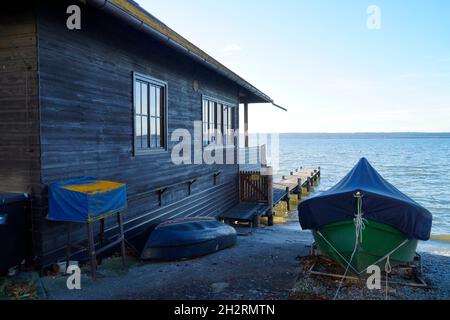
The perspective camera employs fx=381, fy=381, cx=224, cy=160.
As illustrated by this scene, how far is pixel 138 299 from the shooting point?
5.90 meters

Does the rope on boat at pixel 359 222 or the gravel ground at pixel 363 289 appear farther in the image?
the rope on boat at pixel 359 222

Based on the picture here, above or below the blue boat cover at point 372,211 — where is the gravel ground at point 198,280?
below

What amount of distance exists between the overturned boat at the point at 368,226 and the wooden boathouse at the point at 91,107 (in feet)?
14.5

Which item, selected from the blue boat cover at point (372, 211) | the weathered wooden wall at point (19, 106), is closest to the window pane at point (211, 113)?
the blue boat cover at point (372, 211)

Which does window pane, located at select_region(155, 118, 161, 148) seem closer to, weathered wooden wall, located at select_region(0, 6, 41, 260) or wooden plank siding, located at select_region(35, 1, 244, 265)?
wooden plank siding, located at select_region(35, 1, 244, 265)

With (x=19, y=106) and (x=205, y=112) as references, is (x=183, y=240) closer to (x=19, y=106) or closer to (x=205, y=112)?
(x=19, y=106)

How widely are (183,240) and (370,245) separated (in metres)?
3.89

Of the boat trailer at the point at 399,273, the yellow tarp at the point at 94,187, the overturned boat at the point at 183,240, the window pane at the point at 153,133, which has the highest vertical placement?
the window pane at the point at 153,133

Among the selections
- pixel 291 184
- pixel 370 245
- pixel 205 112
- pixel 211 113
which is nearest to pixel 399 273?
pixel 370 245

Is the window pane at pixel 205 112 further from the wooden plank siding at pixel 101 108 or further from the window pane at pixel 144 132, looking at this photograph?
the window pane at pixel 144 132

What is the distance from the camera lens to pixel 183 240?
8.48 metres

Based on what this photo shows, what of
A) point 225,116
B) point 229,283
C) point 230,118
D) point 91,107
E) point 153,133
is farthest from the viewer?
point 230,118

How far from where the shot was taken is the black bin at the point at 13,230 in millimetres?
5941
